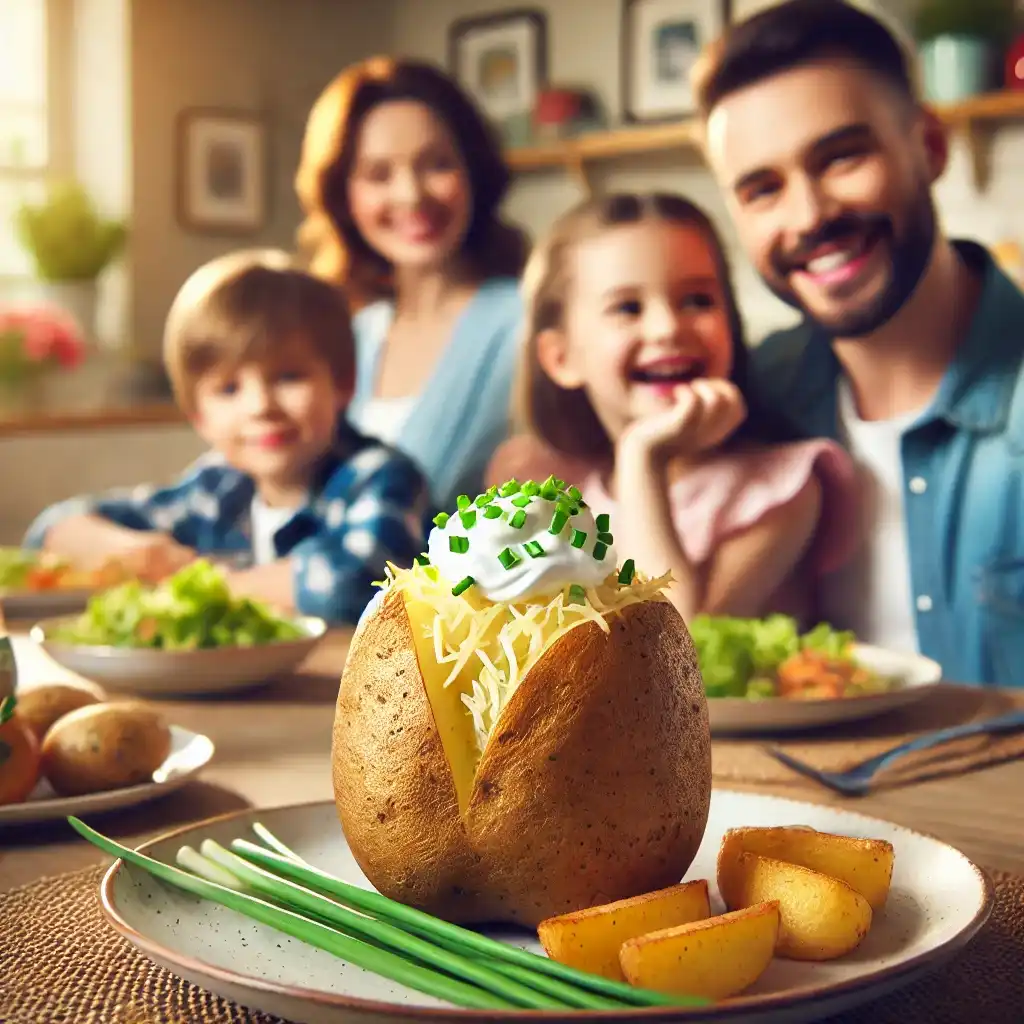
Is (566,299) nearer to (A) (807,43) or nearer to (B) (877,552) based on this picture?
(A) (807,43)

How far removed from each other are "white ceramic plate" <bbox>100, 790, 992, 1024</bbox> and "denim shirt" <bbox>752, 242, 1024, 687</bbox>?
1.49m

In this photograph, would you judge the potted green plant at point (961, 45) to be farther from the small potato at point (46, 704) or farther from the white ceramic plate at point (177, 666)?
the small potato at point (46, 704)

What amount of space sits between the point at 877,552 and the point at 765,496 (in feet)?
0.67

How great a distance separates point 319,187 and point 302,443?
800 mm

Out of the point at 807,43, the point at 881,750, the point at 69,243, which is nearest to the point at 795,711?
the point at 881,750

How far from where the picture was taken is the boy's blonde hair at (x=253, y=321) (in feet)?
9.07

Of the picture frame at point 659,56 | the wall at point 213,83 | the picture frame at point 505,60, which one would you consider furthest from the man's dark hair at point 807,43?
the wall at point 213,83

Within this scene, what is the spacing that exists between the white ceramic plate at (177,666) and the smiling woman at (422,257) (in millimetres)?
1830

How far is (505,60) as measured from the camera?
14.9ft

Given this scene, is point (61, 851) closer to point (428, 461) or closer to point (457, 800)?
point (457, 800)

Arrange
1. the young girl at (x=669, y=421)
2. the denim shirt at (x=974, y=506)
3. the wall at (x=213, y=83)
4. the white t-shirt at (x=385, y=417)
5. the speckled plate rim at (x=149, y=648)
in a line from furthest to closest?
the wall at (x=213, y=83), the white t-shirt at (x=385, y=417), the young girl at (x=669, y=421), the denim shirt at (x=974, y=506), the speckled plate rim at (x=149, y=648)

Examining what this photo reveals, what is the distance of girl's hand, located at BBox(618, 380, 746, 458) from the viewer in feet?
7.40

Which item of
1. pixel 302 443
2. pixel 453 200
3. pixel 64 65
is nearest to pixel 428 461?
pixel 302 443

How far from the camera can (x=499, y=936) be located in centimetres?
65
